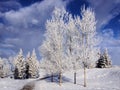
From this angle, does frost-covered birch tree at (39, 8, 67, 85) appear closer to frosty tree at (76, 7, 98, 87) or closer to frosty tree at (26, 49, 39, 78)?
frosty tree at (76, 7, 98, 87)

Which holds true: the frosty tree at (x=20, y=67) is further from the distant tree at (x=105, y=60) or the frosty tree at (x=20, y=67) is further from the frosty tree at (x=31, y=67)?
the distant tree at (x=105, y=60)

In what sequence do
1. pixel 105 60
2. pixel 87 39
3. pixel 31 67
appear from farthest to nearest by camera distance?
pixel 31 67
pixel 105 60
pixel 87 39

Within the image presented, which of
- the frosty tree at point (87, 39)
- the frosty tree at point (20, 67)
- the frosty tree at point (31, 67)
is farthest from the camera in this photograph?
the frosty tree at point (31, 67)

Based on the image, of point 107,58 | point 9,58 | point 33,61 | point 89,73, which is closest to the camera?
point 89,73

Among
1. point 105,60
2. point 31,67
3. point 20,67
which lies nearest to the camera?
point 105,60

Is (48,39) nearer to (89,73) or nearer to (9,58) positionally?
(89,73)

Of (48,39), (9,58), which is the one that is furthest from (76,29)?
(9,58)

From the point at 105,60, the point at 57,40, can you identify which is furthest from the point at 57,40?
the point at 105,60

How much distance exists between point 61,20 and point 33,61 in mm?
54668

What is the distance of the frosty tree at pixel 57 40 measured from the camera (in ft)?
139

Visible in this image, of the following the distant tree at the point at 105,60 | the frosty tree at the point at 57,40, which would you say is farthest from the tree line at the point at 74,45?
the distant tree at the point at 105,60

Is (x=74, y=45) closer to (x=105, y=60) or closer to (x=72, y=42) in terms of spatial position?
(x=72, y=42)

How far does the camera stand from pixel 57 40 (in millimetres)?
42281

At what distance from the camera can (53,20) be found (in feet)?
141
